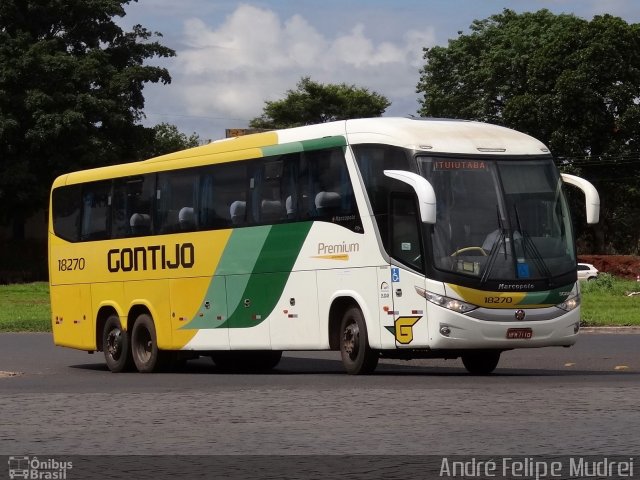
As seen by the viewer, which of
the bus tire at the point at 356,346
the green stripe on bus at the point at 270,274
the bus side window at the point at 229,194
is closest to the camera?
the bus tire at the point at 356,346

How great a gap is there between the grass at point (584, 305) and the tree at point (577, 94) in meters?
8.66

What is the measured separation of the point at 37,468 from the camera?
9234mm

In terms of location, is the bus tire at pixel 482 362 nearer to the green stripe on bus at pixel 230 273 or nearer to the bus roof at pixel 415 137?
the bus roof at pixel 415 137

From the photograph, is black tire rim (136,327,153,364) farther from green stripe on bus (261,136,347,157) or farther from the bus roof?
green stripe on bus (261,136,347,157)

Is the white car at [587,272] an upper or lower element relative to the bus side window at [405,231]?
lower

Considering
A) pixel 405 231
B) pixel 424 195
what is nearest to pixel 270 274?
pixel 405 231

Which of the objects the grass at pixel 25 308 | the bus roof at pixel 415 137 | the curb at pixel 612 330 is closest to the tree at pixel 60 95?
the grass at pixel 25 308

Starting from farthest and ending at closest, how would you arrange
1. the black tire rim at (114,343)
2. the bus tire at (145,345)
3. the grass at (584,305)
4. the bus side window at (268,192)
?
the grass at (584,305) < the black tire rim at (114,343) < the bus tire at (145,345) < the bus side window at (268,192)

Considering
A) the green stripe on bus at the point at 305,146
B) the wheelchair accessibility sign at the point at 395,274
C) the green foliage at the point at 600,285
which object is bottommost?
the green foliage at the point at 600,285

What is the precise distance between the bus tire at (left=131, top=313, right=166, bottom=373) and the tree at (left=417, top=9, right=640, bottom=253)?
154 ft

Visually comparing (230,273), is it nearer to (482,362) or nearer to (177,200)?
(177,200)

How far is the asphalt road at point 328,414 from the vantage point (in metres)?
10.3

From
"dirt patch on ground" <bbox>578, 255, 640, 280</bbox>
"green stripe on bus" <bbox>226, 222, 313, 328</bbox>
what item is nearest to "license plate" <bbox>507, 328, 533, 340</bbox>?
"green stripe on bus" <bbox>226, 222, 313, 328</bbox>

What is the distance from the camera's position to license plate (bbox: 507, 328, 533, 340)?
706 inches
